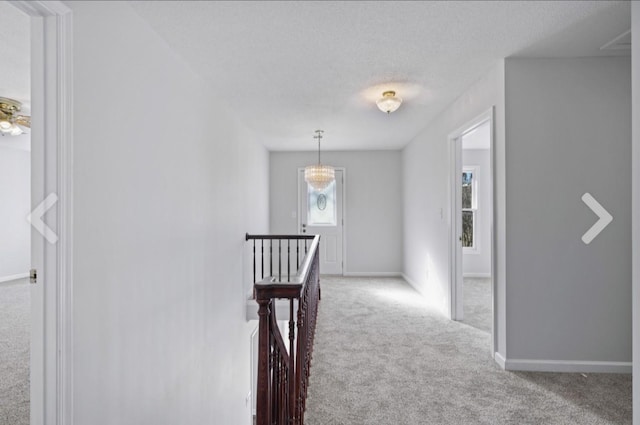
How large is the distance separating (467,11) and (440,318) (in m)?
3.20

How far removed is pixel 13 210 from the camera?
591 cm

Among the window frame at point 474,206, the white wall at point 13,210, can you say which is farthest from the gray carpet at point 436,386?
the white wall at point 13,210

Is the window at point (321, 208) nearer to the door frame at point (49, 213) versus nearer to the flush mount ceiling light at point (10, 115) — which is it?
the flush mount ceiling light at point (10, 115)

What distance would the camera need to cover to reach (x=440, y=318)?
4000 mm

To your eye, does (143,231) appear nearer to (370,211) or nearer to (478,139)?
(370,211)

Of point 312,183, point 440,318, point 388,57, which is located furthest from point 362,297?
point 388,57

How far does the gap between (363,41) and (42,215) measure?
2.20 meters

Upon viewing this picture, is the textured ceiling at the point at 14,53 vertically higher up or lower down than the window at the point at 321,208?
higher up

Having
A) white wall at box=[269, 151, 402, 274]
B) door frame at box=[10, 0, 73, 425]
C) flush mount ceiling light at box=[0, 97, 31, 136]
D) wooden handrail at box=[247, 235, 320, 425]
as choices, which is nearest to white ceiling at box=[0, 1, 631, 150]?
flush mount ceiling light at box=[0, 97, 31, 136]

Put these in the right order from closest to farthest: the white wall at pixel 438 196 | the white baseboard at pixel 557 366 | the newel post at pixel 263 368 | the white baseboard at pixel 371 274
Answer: the newel post at pixel 263 368, the white baseboard at pixel 557 366, the white wall at pixel 438 196, the white baseboard at pixel 371 274

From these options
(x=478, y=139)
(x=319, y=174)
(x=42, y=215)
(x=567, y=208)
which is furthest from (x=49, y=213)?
(x=478, y=139)

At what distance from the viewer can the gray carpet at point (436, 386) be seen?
2.13 meters

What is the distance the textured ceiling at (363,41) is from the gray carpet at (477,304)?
2560 mm

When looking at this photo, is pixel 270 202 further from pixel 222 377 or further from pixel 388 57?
pixel 388 57
